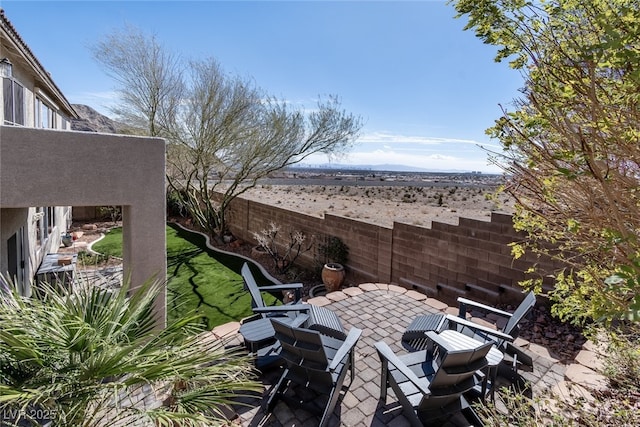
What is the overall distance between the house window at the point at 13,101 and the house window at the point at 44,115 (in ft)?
8.60

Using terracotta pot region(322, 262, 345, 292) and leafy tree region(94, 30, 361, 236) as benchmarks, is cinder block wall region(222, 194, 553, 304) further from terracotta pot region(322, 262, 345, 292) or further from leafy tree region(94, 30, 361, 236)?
leafy tree region(94, 30, 361, 236)

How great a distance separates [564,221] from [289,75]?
1655 cm

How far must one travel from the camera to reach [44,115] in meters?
11.3

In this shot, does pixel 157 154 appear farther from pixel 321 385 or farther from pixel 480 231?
pixel 480 231

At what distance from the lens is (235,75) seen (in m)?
14.9

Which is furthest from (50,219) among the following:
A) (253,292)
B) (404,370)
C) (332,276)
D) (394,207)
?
(394,207)

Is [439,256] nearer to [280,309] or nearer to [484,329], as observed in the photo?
[484,329]

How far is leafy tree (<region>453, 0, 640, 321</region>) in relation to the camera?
94.4 inches

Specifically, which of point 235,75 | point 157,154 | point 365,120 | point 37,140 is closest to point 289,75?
point 235,75

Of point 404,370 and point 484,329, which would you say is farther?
point 484,329

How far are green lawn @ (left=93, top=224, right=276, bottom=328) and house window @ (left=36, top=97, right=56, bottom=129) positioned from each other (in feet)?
18.6

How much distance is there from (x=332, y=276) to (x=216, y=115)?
9328mm

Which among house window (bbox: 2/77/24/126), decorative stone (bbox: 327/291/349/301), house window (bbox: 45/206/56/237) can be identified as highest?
house window (bbox: 2/77/24/126)

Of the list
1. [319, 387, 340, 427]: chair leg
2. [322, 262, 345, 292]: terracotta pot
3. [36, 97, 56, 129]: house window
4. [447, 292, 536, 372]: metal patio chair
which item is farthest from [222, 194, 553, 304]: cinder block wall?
[36, 97, 56, 129]: house window
